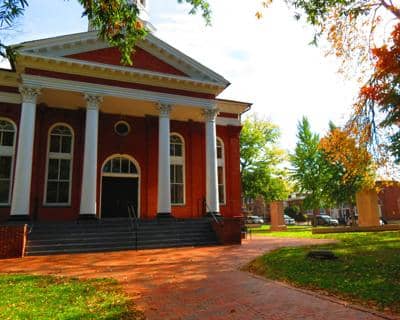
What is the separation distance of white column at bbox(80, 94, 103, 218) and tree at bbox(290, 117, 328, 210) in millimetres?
32291

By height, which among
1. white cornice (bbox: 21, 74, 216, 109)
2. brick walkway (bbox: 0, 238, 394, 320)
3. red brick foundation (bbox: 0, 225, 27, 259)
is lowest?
brick walkway (bbox: 0, 238, 394, 320)

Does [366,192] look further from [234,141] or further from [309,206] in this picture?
[309,206]

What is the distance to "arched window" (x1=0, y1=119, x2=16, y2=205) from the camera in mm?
18188

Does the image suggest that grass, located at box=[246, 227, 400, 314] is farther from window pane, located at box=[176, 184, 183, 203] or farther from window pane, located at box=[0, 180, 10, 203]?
window pane, located at box=[0, 180, 10, 203]

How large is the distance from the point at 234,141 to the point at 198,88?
5.29 m

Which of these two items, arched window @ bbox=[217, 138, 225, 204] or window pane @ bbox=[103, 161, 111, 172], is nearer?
window pane @ bbox=[103, 161, 111, 172]

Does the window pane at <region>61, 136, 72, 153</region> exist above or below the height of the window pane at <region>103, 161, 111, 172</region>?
above

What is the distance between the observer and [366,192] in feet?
78.6

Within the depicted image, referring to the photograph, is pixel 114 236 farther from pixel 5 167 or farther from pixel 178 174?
pixel 5 167

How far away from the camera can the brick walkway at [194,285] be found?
18.0 feet

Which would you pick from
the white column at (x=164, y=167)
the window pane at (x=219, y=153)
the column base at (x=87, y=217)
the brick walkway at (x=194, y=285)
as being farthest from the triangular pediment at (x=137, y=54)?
the brick walkway at (x=194, y=285)

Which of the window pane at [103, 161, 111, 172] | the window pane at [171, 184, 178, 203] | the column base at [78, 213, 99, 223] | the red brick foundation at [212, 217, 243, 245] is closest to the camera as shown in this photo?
the column base at [78, 213, 99, 223]

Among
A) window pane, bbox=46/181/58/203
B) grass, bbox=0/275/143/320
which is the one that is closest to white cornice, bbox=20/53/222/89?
window pane, bbox=46/181/58/203

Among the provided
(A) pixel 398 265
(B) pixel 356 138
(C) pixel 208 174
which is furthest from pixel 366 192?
(A) pixel 398 265
